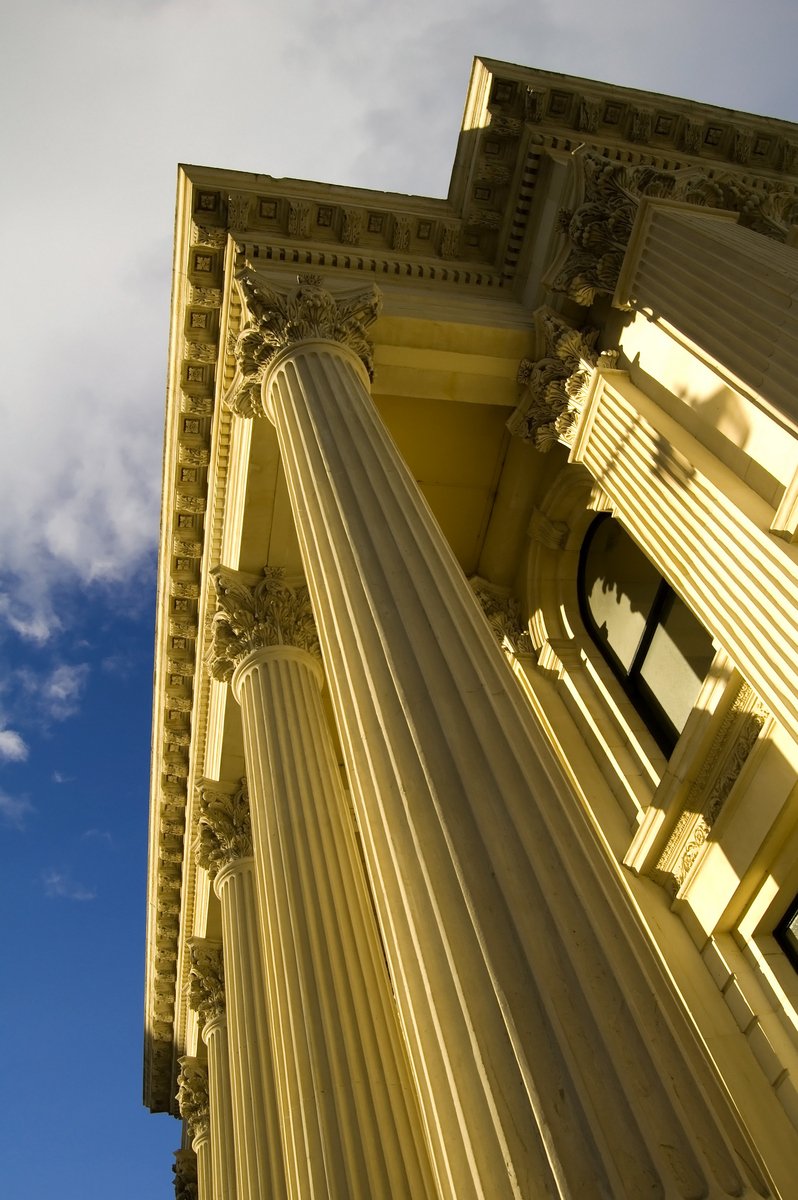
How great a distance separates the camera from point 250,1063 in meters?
14.1

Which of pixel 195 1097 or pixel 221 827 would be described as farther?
pixel 195 1097

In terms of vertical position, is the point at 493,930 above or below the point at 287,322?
below

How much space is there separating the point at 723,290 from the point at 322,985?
9.07 meters

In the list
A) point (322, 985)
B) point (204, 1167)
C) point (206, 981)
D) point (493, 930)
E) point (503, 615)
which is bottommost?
point (493, 930)

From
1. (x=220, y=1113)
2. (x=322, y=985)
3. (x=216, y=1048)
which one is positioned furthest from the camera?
(x=216, y=1048)

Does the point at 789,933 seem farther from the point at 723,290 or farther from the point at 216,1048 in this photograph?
the point at 216,1048

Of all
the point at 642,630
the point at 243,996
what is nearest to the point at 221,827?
the point at 243,996

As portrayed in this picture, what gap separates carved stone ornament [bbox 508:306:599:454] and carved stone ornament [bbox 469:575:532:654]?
14.3 ft

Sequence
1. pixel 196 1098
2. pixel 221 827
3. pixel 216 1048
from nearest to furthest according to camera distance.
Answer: pixel 221 827 < pixel 216 1048 < pixel 196 1098

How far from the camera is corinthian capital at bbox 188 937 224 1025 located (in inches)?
811

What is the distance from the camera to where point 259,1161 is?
1316 centimetres

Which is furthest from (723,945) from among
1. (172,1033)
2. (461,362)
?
(172,1033)

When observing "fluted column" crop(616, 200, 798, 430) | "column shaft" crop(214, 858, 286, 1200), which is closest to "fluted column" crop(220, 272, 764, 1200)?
"fluted column" crop(616, 200, 798, 430)

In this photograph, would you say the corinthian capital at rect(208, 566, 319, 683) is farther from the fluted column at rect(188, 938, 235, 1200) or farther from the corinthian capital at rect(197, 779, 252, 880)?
the fluted column at rect(188, 938, 235, 1200)
